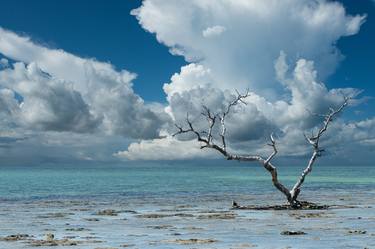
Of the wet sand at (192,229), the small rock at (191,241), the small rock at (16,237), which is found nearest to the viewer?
the wet sand at (192,229)

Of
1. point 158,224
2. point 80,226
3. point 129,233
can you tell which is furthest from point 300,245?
point 80,226

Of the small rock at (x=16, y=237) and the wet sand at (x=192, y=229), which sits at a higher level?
the wet sand at (x=192, y=229)

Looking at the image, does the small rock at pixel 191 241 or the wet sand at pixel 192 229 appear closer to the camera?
the wet sand at pixel 192 229

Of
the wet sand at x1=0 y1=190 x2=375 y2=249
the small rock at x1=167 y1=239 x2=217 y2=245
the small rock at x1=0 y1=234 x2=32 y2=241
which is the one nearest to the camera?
the wet sand at x1=0 y1=190 x2=375 y2=249

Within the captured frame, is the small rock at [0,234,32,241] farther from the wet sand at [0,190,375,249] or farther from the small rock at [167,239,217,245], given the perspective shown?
the small rock at [167,239,217,245]

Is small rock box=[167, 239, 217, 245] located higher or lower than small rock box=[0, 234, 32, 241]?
higher

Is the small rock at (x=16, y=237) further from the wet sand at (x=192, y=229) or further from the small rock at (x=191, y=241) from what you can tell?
the small rock at (x=191, y=241)

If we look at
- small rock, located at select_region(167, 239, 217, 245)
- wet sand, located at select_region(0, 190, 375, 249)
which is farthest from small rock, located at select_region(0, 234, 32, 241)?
small rock, located at select_region(167, 239, 217, 245)

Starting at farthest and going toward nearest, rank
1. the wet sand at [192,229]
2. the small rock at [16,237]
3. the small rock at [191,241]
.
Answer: the small rock at [16,237], the small rock at [191,241], the wet sand at [192,229]

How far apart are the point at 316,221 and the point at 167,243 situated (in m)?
13.5

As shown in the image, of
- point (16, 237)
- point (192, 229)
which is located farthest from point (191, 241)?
point (16, 237)

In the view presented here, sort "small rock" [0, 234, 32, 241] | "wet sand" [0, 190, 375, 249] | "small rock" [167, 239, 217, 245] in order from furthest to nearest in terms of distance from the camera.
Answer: "small rock" [0, 234, 32, 241], "small rock" [167, 239, 217, 245], "wet sand" [0, 190, 375, 249]

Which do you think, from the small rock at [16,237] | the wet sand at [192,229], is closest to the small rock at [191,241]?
the wet sand at [192,229]

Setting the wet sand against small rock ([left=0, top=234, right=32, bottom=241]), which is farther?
small rock ([left=0, top=234, right=32, bottom=241])
